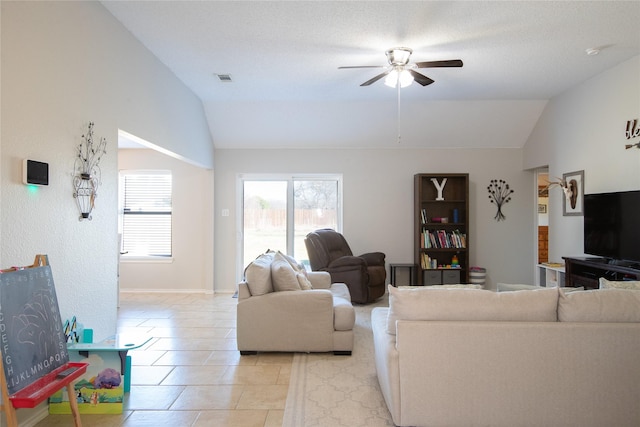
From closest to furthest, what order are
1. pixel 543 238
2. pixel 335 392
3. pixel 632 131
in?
pixel 335 392, pixel 632 131, pixel 543 238

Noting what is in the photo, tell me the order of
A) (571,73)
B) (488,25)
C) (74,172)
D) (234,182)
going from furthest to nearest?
(234,182), (571,73), (488,25), (74,172)

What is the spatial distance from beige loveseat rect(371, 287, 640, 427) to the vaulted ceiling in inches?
89.3

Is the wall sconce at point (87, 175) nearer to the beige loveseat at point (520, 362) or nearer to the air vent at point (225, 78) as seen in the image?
the air vent at point (225, 78)

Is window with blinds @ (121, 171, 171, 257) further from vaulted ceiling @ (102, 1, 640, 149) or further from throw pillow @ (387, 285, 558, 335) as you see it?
throw pillow @ (387, 285, 558, 335)

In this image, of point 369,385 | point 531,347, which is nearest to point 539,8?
point 531,347

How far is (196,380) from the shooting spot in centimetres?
323

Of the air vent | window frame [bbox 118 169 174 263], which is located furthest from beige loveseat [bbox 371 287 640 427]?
window frame [bbox 118 169 174 263]

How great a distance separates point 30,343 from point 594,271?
5.00 m

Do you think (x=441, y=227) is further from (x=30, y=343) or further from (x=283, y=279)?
(x=30, y=343)

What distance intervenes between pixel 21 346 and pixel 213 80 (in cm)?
371

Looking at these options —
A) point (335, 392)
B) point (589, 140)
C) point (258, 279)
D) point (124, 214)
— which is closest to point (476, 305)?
point (335, 392)

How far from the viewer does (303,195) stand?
23.1ft

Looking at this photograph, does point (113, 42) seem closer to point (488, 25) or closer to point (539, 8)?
point (488, 25)

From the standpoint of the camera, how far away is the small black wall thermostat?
94.3 inches
